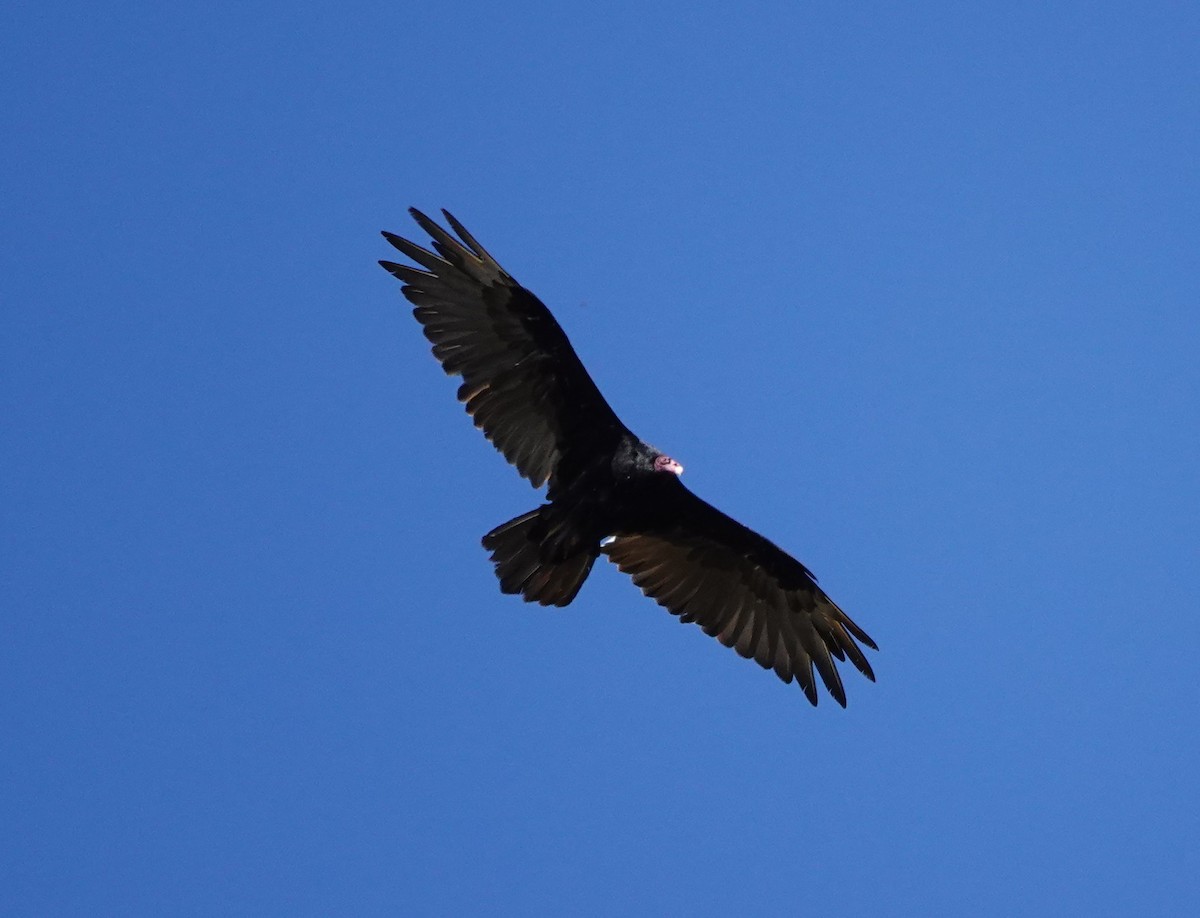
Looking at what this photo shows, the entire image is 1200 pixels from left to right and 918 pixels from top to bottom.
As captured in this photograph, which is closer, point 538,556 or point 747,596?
point 538,556

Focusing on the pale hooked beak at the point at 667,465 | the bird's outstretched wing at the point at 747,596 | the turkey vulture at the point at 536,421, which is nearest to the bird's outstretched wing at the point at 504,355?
the turkey vulture at the point at 536,421

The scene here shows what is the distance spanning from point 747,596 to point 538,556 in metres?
1.78

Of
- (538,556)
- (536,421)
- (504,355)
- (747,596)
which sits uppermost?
(504,355)

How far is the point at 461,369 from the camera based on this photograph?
30.1 ft

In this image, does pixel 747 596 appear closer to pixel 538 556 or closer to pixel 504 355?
pixel 538 556

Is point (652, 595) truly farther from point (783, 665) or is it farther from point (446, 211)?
point (446, 211)

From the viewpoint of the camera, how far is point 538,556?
29.6 ft

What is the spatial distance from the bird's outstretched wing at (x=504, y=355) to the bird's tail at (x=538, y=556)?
35 centimetres

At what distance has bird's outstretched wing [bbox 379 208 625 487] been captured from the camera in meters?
9.07

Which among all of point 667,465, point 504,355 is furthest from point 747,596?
point 504,355

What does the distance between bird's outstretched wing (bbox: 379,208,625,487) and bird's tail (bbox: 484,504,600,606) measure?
0.35 metres

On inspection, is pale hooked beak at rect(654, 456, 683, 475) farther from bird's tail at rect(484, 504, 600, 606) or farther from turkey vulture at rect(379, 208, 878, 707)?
bird's tail at rect(484, 504, 600, 606)

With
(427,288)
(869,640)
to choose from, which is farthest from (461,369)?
(869,640)

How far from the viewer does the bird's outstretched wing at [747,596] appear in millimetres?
9922
